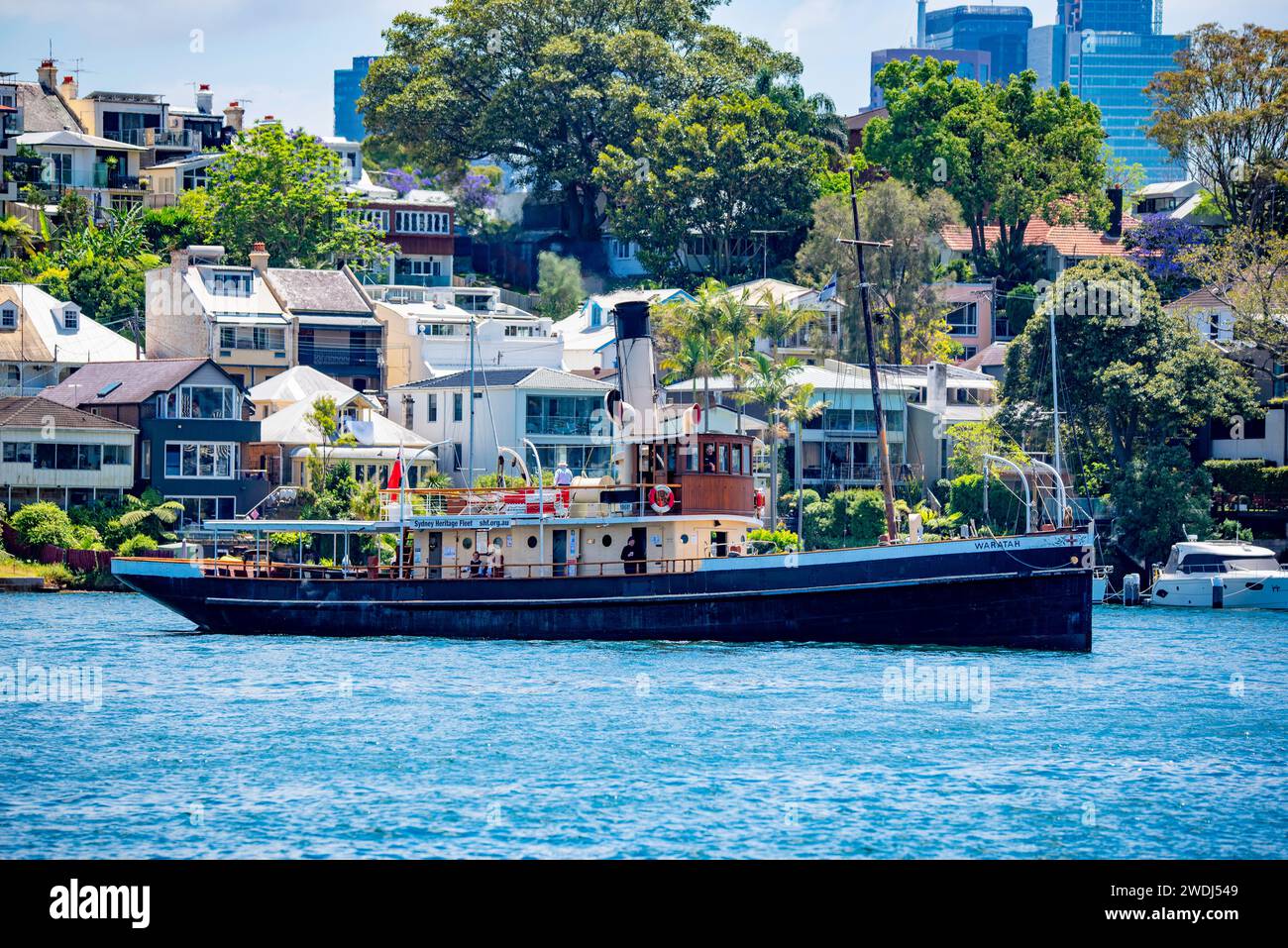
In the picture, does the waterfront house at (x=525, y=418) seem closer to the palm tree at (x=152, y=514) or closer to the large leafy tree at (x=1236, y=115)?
the palm tree at (x=152, y=514)

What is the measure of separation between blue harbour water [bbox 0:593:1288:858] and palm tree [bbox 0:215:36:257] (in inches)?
2164

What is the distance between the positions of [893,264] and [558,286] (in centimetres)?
2462

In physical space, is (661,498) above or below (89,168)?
below

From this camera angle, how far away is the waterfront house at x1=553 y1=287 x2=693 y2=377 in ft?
302

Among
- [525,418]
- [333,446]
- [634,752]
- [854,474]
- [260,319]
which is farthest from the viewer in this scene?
[260,319]

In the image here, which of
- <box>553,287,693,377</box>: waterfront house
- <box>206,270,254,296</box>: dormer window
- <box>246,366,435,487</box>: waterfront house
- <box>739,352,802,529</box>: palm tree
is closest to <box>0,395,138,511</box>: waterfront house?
<box>246,366,435,487</box>: waterfront house

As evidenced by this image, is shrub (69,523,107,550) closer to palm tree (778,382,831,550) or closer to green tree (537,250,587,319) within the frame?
palm tree (778,382,831,550)

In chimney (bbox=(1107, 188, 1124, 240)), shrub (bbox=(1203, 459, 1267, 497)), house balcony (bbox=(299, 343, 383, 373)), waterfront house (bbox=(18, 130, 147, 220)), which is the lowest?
shrub (bbox=(1203, 459, 1267, 497))

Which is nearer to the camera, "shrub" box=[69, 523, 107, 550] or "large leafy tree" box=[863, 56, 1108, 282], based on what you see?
"shrub" box=[69, 523, 107, 550]

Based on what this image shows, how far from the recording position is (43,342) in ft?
281

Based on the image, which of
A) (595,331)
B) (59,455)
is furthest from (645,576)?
(595,331)

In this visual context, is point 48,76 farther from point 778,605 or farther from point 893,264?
point 778,605

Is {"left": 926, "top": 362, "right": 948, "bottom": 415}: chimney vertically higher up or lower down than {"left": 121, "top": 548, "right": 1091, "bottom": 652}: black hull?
higher up

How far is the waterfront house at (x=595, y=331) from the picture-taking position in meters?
92.1
